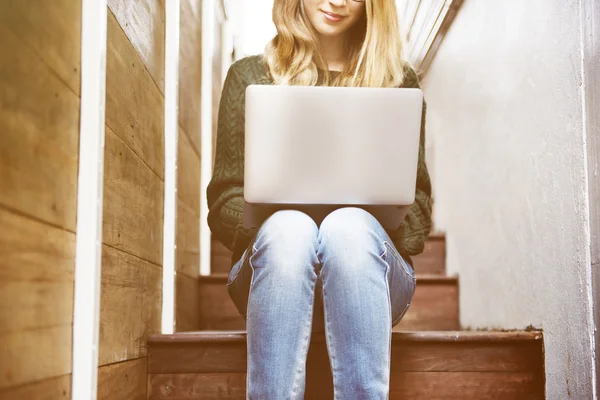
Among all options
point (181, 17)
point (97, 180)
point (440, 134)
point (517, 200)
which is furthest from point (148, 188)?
point (440, 134)

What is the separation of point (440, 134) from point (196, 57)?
0.82m

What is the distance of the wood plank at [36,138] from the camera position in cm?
68

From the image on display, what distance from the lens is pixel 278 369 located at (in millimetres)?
914

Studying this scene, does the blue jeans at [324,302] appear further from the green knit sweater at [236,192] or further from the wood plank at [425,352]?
the wood plank at [425,352]

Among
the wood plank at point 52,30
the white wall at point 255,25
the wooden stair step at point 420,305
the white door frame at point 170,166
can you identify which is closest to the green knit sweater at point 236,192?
the white door frame at point 170,166

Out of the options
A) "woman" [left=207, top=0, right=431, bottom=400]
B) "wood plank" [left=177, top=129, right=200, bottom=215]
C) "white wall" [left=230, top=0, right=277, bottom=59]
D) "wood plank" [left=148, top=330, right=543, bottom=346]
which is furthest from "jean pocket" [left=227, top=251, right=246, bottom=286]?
"white wall" [left=230, top=0, right=277, bottom=59]

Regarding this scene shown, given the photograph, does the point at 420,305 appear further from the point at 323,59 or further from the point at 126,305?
the point at 126,305

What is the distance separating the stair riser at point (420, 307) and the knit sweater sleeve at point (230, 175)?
544 mm

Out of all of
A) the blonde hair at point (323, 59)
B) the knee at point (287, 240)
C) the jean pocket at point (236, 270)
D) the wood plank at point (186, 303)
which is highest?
the blonde hair at point (323, 59)

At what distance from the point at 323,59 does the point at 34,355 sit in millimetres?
841

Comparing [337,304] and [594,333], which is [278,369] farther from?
[594,333]

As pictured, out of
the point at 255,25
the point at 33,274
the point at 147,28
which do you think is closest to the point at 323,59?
the point at 147,28

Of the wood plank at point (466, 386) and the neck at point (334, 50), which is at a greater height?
the neck at point (334, 50)

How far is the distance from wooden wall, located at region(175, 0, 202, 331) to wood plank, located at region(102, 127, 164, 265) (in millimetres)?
167
